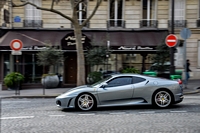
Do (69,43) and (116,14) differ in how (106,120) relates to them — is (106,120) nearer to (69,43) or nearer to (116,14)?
(69,43)

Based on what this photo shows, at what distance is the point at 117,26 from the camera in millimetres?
24875

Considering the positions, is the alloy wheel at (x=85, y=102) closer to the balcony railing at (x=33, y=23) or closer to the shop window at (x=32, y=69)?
the shop window at (x=32, y=69)

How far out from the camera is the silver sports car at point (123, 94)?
10.9m

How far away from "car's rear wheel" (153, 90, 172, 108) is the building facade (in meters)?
12.5

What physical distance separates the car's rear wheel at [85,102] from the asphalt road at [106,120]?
262mm

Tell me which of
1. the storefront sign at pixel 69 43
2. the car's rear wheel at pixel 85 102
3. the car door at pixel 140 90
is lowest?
the car's rear wheel at pixel 85 102

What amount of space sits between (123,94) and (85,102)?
4.17 feet

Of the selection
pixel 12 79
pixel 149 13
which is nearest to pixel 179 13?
pixel 149 13

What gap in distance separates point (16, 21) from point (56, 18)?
2.92 m

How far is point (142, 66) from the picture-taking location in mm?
24188

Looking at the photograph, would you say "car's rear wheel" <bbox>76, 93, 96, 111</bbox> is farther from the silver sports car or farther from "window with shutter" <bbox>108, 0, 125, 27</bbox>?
"window with shutter" <bbox>108, 0, 125, 27</bbox>

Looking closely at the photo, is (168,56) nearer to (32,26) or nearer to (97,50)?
(97,50)

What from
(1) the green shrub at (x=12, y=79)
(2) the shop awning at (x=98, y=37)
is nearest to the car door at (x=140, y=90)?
(1) the green shrub at (x=12, y=79)

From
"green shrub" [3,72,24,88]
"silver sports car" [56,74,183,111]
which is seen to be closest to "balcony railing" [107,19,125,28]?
"green shrub" [3,72,24,88]
